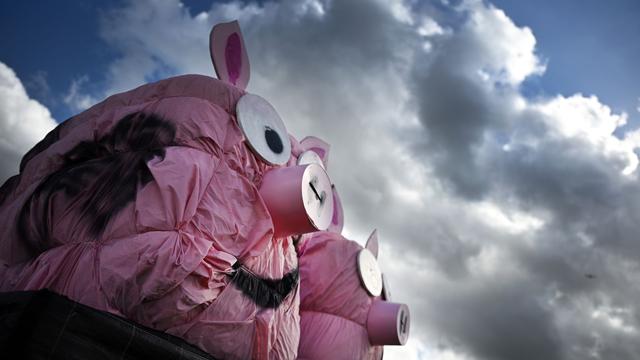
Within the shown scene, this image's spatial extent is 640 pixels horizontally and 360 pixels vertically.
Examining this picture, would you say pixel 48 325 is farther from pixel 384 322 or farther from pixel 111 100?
pixel 384 322

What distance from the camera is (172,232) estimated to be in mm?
3389

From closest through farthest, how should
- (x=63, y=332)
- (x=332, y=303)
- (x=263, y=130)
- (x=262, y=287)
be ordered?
1. (x=63, y=332)
2. (x=262, y=287)
3. (x=263, y=130)
4. (x=332, y=303)

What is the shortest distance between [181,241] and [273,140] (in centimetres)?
139

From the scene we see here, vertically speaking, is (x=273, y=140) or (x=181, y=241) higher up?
(x=273, y=140)

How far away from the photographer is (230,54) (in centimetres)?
491

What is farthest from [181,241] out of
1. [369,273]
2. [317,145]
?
[317,145]

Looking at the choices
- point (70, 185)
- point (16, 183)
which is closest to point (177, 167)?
point (70, 185)

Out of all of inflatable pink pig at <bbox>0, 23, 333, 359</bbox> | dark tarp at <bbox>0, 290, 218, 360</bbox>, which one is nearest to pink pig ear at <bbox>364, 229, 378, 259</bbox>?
inflatable pink pig at <bbox>0, 23, 333, 359</bbox>

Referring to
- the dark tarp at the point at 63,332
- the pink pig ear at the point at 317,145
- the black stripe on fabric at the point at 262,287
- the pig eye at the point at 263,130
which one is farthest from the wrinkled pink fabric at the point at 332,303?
the dark tarp at the point at 63,332

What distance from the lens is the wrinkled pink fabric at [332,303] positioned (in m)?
5.41

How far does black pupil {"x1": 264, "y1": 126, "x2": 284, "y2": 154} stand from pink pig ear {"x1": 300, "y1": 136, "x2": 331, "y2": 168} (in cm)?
240

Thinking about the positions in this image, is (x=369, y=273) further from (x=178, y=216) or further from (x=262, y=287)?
(x=178, y=216)

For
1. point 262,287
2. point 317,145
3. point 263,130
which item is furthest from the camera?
point 317,145

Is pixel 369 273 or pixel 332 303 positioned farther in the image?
pixel 369 273
